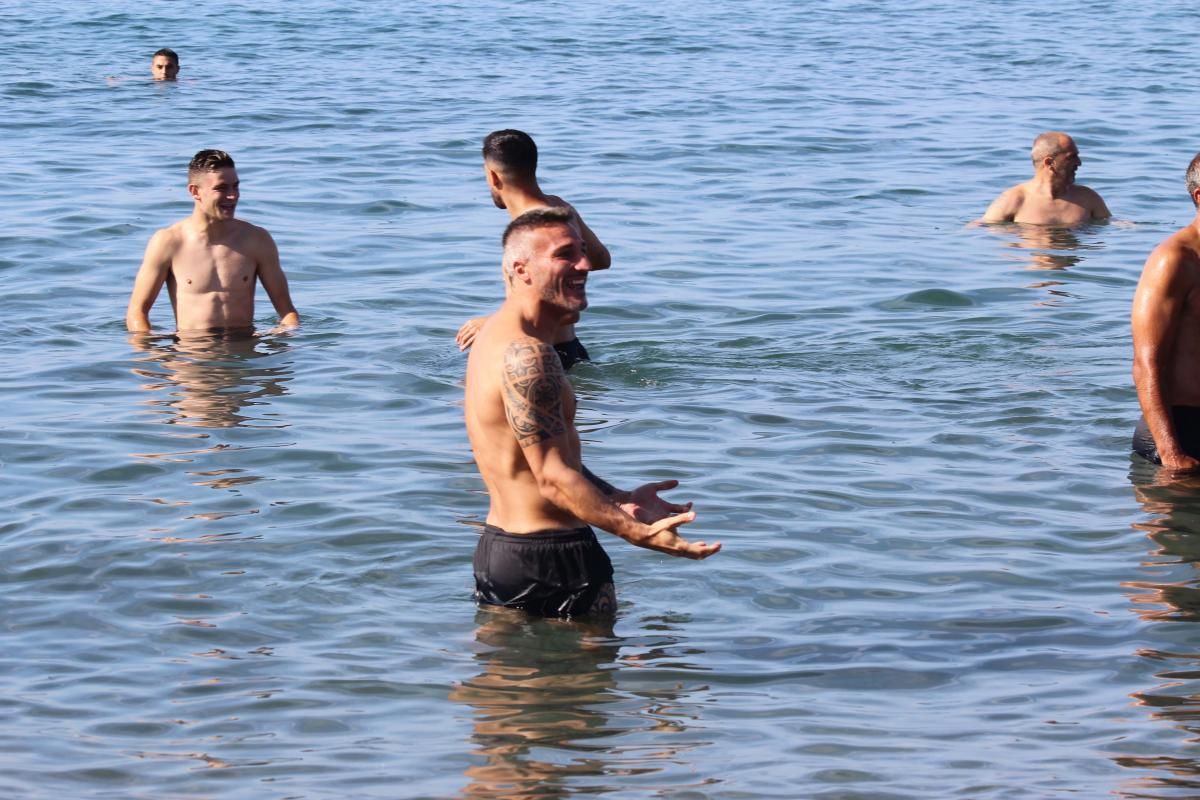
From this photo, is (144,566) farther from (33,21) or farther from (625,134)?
(33,21)

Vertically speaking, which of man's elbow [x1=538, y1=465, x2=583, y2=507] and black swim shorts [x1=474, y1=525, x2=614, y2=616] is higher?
man's elbow [x1=538, y1=465, x2=583, y2=507]

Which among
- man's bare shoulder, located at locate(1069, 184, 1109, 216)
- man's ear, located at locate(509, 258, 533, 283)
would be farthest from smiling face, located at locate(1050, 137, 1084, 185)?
man's ear, located at locate(509, 258, 533, 283)

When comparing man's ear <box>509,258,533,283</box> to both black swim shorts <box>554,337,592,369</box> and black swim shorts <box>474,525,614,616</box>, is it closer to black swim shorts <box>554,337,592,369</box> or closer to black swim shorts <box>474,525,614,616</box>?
black swim shorts <box>474,525,614,616</box>

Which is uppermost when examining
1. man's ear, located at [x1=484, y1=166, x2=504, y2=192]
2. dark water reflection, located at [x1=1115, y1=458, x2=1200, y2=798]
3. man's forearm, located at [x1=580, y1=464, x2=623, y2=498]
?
man's ear, located at [x1=484, y1=166, x2=504, y2=192]

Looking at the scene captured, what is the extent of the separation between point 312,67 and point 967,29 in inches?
464

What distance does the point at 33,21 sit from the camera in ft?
108

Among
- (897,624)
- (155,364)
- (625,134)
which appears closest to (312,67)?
(625,134)

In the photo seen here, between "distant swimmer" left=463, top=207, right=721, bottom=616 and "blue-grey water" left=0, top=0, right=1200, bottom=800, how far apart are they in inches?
9.9

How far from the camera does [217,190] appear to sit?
10.5m

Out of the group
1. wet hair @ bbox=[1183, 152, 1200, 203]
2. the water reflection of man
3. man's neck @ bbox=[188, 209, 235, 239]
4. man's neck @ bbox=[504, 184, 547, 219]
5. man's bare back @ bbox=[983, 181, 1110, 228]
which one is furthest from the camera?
man's bare back @ bbox=[983, 181, 1110, 228]

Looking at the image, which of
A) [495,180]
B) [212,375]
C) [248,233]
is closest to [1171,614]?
[495,180]

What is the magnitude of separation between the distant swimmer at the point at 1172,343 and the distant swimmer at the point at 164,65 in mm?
18972

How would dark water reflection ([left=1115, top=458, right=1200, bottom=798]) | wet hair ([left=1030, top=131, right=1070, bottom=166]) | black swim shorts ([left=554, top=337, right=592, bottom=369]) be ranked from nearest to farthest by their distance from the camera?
1. dark water reflection ([left=1115, top=458, right=1200, bottom=798])
2. black swim shorts ([left=554, top=337, right=592, bottom=369])
3. wet hair ([left=1030, top=131, right=1070, bottom=166])

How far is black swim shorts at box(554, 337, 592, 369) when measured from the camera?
1013 cm
